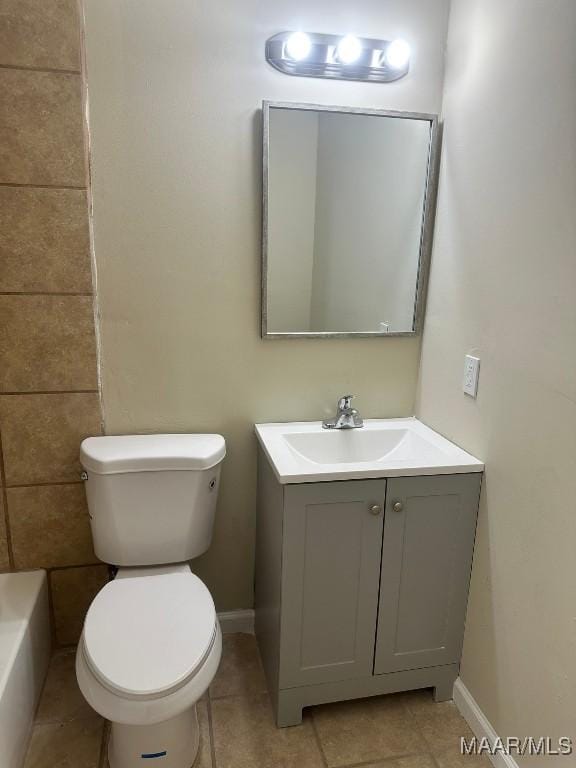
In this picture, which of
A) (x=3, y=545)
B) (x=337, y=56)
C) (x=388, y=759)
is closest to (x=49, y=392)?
(x=3, y=545)

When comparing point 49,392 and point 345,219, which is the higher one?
point 345,219

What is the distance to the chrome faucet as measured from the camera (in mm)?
1899

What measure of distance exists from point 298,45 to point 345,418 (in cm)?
120

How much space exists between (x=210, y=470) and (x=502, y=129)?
4.26 feet

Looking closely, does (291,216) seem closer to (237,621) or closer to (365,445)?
(365,445)

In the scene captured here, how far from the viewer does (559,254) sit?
1.26m

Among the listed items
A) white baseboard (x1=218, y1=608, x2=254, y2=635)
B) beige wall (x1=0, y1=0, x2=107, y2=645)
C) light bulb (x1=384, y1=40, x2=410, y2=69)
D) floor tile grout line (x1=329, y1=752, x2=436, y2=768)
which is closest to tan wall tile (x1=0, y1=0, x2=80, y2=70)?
beige wall (x1=0, y1=0, x2=107, y2=645)

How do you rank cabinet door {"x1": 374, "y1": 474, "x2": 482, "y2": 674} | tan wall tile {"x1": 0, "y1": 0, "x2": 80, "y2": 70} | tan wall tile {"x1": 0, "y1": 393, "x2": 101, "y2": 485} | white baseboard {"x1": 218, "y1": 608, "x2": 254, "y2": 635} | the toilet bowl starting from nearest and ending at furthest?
the toilet bowl
tan wall tile {"x1": 0, "y1": 0, "x2": 80, "y2": 70}
cabinet door {"x1": 374, "y1": 474, "x2": 482, "y2": 674}
tan wall tile {"x1": 0, "y1": 393, "x2": 101, "y2": 485}
white baseboard {"x1": 218, "y1": 608, "x2": 254, "y2": 635}

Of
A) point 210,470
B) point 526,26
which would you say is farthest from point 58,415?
point 526,26

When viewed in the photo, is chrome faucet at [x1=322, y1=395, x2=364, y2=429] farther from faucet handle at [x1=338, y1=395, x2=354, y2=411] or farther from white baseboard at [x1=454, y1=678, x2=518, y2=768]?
white baseboard at [x1=454, y1=678, x2=518, y2=768]

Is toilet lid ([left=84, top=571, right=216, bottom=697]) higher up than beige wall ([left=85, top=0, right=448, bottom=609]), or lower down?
lower down

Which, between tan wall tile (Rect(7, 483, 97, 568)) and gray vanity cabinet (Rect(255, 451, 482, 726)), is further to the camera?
tan wall tile (Rect(7, 483, 97, 568))

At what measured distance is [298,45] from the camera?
64.1 inches

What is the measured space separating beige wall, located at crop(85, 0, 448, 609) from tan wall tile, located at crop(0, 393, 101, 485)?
88 mm
